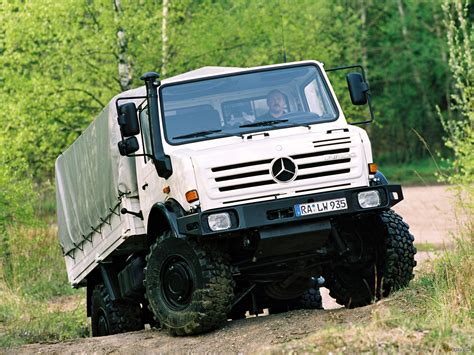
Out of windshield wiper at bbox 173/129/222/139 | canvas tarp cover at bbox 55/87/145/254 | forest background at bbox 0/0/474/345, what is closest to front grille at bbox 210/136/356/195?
windshield wiper at bbox 173/129/222/139

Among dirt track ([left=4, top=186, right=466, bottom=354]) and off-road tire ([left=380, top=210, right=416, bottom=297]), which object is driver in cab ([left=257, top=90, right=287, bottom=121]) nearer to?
off-road tire ([left=380, top=210, right=416, bottom=297])

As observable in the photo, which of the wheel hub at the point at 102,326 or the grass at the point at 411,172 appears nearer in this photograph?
the wheel hub at the point at 102,326

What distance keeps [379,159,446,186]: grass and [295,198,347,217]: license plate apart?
2564cm

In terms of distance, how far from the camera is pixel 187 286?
9.84 m

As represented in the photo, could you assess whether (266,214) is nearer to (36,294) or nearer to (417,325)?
(417,325)

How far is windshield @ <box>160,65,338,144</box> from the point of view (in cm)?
1037

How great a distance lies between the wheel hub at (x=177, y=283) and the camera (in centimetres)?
984

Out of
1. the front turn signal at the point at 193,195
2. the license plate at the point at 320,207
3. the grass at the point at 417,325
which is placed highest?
the front turn signal at the point at 193,195

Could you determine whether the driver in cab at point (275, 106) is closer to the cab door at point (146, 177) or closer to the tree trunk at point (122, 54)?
the cab door at point (146, 177)

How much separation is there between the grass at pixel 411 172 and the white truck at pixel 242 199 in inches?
968

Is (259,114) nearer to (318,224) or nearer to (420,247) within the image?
(318,224)

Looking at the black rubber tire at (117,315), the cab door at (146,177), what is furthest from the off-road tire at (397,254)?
the black rubber tire at (117,315)

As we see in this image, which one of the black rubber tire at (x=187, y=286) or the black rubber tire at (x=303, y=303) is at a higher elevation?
the black rubber tire at (x=187, y=286)

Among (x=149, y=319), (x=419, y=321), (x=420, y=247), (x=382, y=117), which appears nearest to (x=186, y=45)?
(x=420, y=247)
